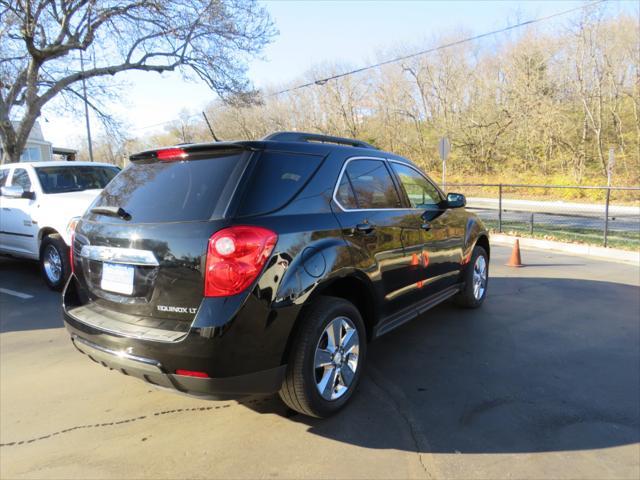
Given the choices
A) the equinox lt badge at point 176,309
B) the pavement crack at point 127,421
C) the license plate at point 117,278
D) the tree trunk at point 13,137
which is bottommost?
the pavement crack at point 127,421

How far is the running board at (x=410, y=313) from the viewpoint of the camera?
349cm

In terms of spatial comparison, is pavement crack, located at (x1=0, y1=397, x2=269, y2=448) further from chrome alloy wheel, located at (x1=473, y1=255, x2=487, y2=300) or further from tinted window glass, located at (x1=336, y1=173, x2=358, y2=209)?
chrome alloy wheel, located at (x1=473, y1=255, x2=487, y2=300)

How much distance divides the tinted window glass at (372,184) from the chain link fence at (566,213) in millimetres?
7527

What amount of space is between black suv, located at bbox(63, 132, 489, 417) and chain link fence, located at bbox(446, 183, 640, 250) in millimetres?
8312

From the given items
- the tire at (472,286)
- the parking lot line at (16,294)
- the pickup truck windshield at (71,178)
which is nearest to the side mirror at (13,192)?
the pickup truck windshield at (71,178)

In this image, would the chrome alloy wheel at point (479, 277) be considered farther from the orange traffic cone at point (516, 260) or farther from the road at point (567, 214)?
the road at point (567, 214)

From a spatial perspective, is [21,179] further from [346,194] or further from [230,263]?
[230,263]

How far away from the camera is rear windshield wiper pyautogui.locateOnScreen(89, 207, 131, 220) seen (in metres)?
2.85

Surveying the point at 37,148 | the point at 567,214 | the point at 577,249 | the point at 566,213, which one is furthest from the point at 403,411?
the point at 37,148

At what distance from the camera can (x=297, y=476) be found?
95.8 inches

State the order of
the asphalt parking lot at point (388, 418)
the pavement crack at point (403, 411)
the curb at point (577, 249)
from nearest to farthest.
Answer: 1. the asphalt parking lot at point (388, 418)
2. the pavement crack at point (403, 411)
3. the curb at point (577, 249)

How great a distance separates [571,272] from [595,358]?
4.02 m

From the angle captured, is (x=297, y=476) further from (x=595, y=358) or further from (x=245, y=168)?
(x=595, y=358)

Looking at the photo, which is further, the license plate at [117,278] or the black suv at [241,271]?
the license plate at [117,278]
